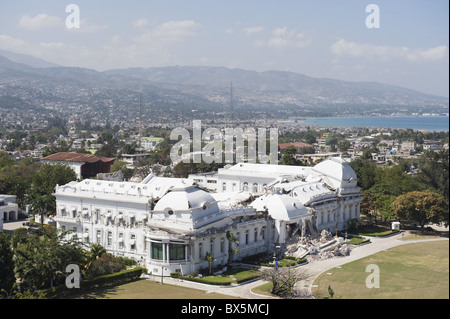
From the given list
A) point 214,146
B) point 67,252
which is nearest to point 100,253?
point 67,252

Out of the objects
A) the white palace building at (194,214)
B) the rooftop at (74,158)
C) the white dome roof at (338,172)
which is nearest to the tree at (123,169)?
the rooftop at (74,158)

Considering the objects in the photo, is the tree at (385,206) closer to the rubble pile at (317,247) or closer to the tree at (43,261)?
the rubble pile at (317,247)

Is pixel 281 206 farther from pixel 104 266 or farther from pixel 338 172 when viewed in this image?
pixel 104 266

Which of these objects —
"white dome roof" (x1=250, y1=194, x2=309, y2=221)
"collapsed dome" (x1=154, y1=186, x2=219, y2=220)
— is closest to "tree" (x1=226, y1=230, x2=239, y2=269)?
"collapsed dome" (x1=154, y1=186, x2=219, y2=220)

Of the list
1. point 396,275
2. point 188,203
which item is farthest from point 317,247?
point 188,203
